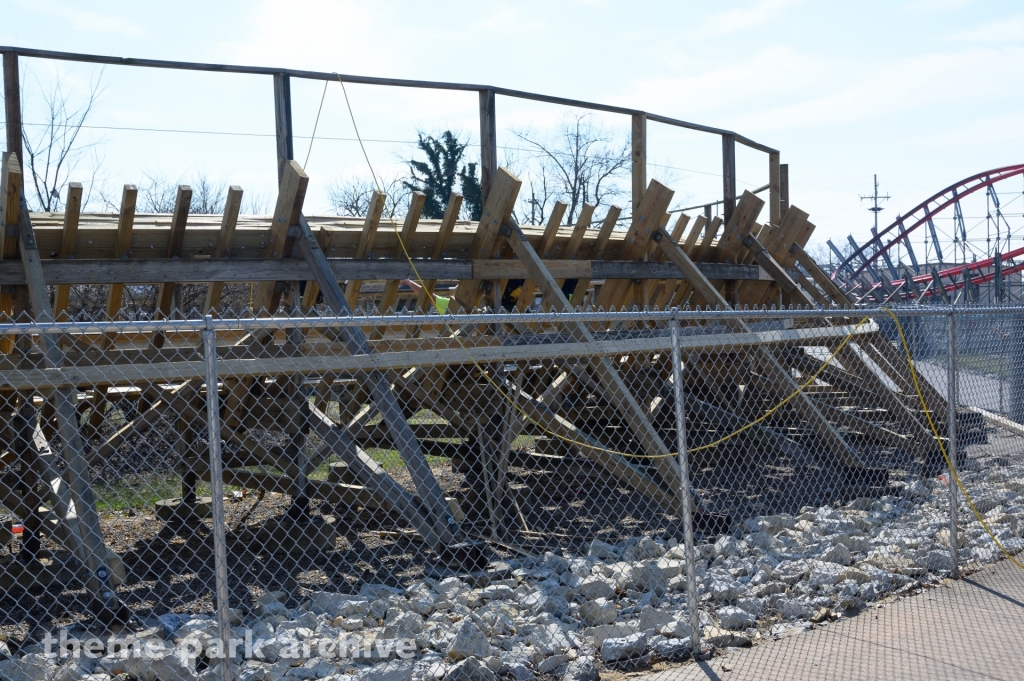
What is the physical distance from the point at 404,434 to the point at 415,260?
2315 millimetres

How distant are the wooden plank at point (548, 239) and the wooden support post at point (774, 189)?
15.2 feet

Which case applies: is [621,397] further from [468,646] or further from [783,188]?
[783,188]

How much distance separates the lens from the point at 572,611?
16.3 feet

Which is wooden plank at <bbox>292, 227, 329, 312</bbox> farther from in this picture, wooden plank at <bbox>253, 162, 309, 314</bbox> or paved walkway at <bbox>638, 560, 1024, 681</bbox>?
paved walkway at <bbox>638, 560, 1024, 681</bbox>

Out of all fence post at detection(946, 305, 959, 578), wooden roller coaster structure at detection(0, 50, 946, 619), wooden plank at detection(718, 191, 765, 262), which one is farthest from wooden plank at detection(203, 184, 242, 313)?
wooden plank at detection(718, 191, 765, 262)

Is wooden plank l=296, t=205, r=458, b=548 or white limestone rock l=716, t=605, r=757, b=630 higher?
wooden plank l=296, t=205, r=458, b=548

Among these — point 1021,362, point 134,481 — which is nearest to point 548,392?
point 134,481

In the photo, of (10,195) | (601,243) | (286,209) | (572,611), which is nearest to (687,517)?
(572,611)

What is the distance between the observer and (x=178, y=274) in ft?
21.6

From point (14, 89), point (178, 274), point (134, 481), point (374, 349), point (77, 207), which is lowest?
point (134, 481)

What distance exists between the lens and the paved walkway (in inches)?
163

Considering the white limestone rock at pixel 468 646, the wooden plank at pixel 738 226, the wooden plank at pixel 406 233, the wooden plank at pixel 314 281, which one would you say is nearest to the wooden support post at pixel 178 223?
the wooden plank at pixel 314 281

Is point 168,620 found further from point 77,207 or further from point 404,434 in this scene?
point 77,207

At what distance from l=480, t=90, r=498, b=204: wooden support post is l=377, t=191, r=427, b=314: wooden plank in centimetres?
73
